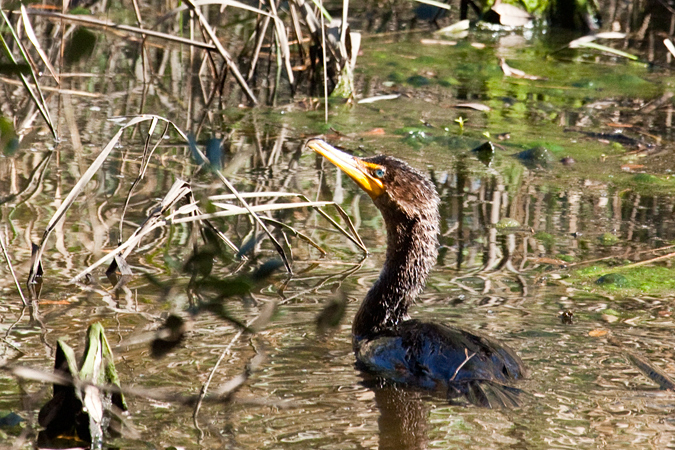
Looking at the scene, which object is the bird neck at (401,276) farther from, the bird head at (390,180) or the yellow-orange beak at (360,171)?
the yellow-orange beak at (360,171)

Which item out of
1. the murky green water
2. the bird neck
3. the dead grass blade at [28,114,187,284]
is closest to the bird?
the bird neck

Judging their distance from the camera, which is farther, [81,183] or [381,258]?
[381,258]

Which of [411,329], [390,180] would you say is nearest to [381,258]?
[390,180]

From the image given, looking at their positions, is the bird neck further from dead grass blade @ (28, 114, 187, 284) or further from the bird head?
dead grass blade @ (28, 114, 187, 284)

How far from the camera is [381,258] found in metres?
5.52

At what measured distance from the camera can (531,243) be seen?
19.0ft

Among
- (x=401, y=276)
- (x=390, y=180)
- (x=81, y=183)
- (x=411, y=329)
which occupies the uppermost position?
(x=81, y=183)

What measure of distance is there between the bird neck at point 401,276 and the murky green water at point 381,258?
143 millimetres

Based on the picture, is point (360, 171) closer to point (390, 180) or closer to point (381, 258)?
point (390, 180)

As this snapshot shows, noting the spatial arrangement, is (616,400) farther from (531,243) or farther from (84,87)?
(84,87)

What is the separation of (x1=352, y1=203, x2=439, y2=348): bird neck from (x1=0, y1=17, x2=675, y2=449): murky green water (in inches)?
5.6

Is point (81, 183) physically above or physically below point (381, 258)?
above

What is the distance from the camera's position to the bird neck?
4.78 meters

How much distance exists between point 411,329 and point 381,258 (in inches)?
45.8
